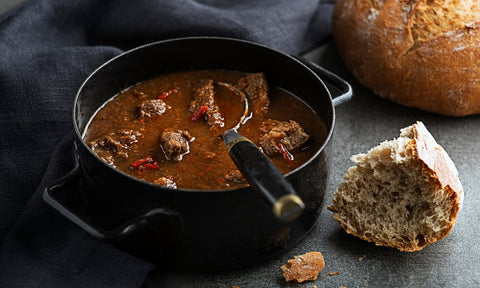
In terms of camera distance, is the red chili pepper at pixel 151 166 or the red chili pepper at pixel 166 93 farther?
the red chili pepper at pixel 166 93

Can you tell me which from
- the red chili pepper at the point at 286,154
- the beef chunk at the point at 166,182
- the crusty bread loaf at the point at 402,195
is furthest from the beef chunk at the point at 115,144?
the crusty bread loaf at the point at 402,195

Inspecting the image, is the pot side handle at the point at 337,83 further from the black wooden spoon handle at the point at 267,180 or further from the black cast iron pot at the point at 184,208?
the black wooden spoon handle at the point at 267,180

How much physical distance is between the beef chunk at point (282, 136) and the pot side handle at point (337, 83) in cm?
25

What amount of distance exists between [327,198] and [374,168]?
0.47 metres

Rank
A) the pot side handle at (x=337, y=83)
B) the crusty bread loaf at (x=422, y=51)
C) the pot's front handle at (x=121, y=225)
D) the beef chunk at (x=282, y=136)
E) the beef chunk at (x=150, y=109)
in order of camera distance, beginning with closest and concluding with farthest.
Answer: the pot's front handle at (x=121, y=225) → the beef chunk at (x=282, y=136) → the pot side handle at (x=337, y=83) → the beef chunk at (x=150, y=109) → the crusty bread loaf at (x=422, y=51)

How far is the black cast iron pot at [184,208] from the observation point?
8.48 ft

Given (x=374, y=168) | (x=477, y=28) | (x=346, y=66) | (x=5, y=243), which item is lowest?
(x=5, y=243)

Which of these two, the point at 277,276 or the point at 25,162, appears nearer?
the point at 277,276

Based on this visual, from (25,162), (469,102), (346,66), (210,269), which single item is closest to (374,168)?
(210,269)

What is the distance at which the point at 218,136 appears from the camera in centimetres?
316

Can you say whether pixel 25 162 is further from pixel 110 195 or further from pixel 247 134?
pixel 247 134

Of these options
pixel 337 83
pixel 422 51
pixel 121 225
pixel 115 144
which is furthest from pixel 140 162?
pixel 422 51

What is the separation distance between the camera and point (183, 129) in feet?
10.6

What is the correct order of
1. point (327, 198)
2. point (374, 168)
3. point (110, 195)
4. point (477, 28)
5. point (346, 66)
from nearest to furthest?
point (110, 195) < point (374, 168) < point (327, 198) < point (477, 28) < point (346, 66)
